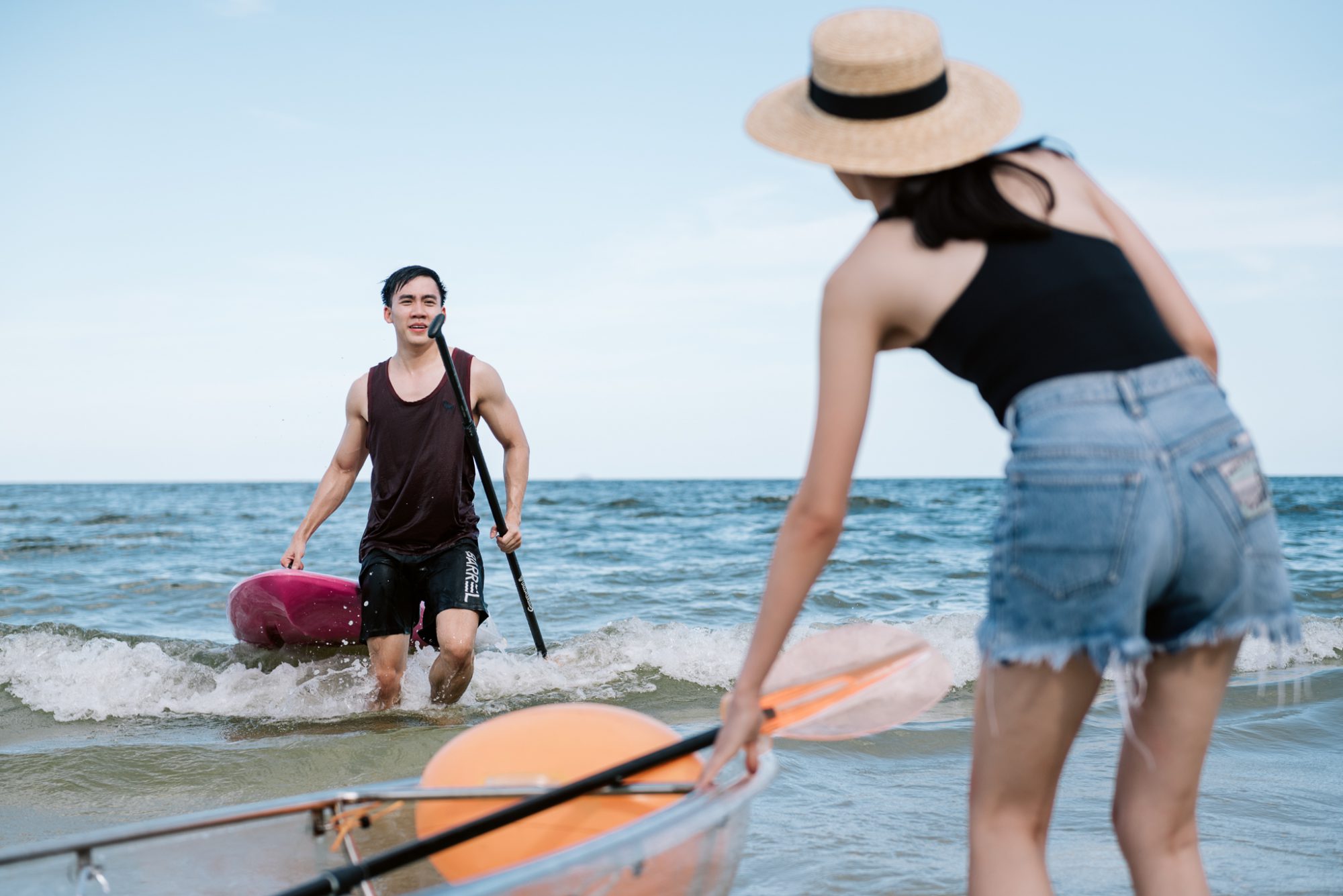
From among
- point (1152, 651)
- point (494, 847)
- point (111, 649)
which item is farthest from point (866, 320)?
point (111, 649)

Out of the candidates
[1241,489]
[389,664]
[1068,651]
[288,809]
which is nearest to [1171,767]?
[1068,651]

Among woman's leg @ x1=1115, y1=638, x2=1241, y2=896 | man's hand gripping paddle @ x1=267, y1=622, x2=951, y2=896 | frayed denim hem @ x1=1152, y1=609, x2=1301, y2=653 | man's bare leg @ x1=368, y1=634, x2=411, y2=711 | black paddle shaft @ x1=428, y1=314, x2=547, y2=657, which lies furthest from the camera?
man's bare leg @ x1=368, y1=634, x2=411, y2=711

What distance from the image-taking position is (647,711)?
598cm

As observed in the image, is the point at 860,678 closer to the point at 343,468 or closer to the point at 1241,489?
the point at 1241,489

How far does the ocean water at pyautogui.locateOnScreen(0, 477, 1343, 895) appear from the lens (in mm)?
3518

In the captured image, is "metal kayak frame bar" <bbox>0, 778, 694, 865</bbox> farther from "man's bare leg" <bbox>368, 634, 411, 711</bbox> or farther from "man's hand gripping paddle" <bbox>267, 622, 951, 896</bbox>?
"man's bare leg" <bbox>368, 634, 411, 711</bbox>

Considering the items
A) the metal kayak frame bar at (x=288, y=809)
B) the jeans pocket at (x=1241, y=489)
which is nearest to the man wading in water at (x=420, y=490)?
the metal kayak frame bar at (x=288, y=809)

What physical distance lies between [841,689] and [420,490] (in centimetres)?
325

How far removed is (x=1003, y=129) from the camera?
1.81 meters

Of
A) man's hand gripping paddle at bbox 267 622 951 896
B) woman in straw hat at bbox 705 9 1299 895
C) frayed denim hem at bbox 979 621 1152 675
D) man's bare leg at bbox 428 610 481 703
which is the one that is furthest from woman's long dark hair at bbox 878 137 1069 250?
man's bare leg at bbox 428 610 481 703

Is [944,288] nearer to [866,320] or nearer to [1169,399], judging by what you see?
[866,320]

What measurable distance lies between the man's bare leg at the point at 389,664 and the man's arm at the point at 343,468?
0.54m

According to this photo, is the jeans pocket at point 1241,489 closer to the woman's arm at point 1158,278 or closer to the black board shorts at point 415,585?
the woman's arm at point 1158,278

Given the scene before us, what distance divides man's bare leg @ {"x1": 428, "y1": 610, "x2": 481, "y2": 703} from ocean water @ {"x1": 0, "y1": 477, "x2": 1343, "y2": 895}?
122 millimetres
